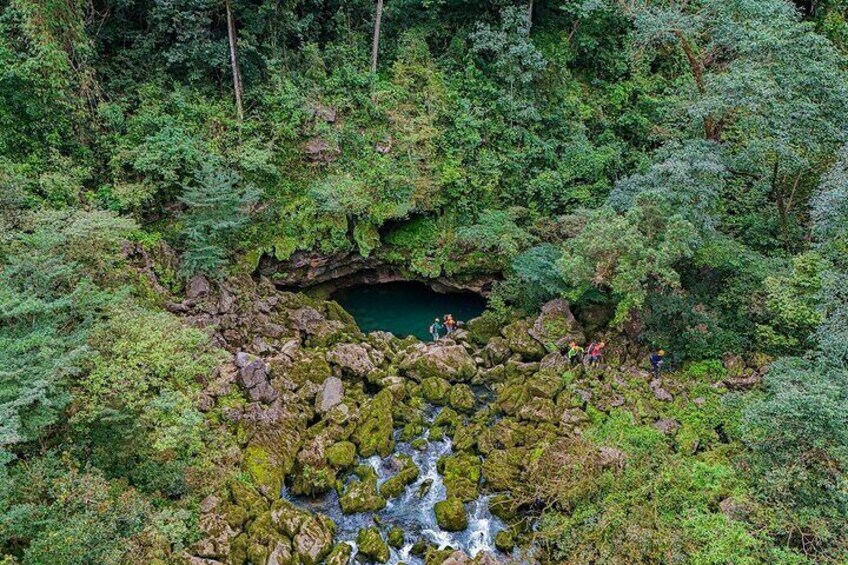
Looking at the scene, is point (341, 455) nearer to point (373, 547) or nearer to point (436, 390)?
point (373, 547)

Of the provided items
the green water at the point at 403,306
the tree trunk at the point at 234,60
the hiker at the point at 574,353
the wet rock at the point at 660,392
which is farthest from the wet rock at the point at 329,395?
the tree trunk at the point at 234,60

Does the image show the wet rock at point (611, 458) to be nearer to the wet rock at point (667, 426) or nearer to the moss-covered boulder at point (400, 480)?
the wet rock at point (667, 426)

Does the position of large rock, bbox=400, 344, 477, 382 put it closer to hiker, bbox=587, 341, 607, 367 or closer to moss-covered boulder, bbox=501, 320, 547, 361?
moss-covered boulder, bbox=501, 320, 547, 361

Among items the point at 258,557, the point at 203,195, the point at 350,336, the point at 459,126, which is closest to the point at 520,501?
the point at 258,557

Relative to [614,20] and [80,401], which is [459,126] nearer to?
[614,20]

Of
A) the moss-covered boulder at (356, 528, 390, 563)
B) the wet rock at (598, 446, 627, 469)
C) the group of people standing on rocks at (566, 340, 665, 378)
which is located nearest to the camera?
the moss-covered boulder at (356, 528, 390, 563)

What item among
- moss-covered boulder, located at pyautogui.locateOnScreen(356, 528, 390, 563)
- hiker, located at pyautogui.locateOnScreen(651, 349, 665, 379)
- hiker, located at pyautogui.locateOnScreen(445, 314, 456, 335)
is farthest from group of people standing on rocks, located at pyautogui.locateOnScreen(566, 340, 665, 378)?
moss-covered boulder, located at pyautogui.locateOnScreen(356, 528, 390, 563)
